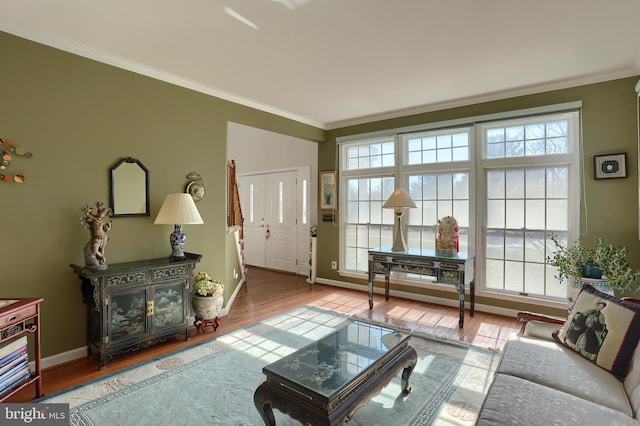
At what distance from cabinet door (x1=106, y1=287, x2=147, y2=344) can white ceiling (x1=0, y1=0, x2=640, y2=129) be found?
2.13 m

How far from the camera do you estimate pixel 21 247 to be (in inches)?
102

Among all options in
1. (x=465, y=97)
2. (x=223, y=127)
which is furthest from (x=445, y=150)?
(x=223, y=127)

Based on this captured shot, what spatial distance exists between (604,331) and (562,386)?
492mm

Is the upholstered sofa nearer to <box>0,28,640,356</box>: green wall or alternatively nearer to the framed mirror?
<box>0,28,640,356</box>: green wall

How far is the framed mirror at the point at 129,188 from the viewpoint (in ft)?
10.2

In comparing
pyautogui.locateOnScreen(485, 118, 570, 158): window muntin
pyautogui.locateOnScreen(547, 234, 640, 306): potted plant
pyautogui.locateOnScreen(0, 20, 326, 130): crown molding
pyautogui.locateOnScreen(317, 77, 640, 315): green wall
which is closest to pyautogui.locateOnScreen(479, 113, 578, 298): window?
pyautogui.locateOnScreen(485, 118, 570, 158): window muntin

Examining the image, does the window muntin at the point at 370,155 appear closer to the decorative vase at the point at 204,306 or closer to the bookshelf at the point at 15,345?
the decorative vase at the point at 204,306

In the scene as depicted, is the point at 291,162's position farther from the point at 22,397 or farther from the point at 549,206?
the point at 22,397

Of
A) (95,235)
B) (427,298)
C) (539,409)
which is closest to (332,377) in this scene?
(539,409)

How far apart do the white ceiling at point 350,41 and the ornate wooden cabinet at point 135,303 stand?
1.92 m

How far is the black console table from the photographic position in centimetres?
373

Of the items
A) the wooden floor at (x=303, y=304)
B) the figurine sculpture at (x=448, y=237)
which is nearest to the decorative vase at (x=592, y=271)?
the wooden floor at (x=303, y=304)

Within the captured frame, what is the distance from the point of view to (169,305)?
125 inches

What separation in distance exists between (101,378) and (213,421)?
1131 mm
